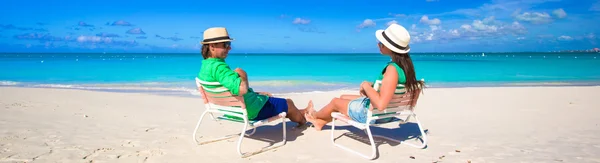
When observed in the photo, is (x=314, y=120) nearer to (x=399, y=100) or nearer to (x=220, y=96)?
(x=399, y=100)

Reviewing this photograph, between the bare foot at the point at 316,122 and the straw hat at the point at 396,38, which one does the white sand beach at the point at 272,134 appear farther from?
the straw hat at the point at 396,38

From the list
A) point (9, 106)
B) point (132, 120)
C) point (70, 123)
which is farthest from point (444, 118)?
point (9, 106)

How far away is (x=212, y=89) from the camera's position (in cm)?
421

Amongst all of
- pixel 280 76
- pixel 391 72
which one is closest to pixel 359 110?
pixel 391 72

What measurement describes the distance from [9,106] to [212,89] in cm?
512

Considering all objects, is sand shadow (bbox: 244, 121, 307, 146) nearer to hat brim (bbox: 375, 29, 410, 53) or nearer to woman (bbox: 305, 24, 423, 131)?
woman (bbox: 305, 24, 423, 131)

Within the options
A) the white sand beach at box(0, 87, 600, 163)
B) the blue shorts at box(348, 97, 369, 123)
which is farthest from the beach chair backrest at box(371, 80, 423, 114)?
the white sand beach at box(0, 87, 600, 163)

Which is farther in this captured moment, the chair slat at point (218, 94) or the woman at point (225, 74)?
the chair slat at point (218, 94)

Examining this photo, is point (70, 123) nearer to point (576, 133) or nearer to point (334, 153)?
point (334, 153)

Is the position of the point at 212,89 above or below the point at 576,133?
above

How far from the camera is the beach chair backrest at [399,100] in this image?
4141 millimetres

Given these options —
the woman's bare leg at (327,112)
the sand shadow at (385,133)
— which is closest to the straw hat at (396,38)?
the woman's bare leg at (327,112)

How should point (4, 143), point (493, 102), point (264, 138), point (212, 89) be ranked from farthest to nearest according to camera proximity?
point (493, 102), point (264, 138), point (4, 143), point (212, 89)

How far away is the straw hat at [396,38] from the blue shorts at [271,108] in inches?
59.9
